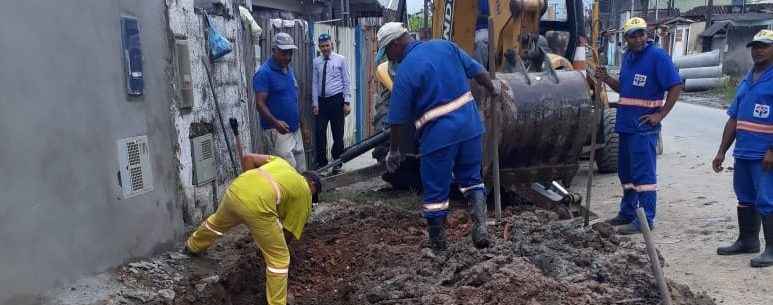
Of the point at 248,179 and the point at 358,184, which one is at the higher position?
the point at 248,179

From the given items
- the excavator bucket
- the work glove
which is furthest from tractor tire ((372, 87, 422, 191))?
the work glove

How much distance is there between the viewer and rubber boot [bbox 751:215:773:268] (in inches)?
197

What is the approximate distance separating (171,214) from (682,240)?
13.7ft

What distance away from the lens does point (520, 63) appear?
22.6 feet

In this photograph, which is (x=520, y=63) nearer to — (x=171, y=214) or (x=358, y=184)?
(x=358, y=184)

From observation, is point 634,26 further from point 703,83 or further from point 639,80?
point 703,83

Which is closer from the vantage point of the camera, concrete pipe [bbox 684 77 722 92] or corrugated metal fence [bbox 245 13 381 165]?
corrugated metal fence [bbox 245 13 381 165]

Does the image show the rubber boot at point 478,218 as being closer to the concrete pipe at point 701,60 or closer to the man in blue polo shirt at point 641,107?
the man in blue polo shirt at point 641,107

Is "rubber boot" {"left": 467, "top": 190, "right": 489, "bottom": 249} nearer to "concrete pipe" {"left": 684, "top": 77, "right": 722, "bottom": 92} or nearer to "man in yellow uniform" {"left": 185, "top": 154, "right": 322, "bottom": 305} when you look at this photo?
"man in yellow uniform" {"left": 185, "top": 154, "right": 322, "bottom": 305}

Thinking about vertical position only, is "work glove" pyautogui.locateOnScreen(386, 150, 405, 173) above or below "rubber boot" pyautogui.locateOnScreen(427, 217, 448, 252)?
above

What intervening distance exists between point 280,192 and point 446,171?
120 centimetres

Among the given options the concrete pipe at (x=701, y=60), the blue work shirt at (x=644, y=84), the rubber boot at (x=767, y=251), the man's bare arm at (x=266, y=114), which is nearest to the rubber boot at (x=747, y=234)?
the rubber boot at (x=767, y=251)

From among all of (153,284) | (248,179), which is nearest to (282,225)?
(248,179)

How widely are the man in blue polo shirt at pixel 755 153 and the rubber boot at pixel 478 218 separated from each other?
1.93m
